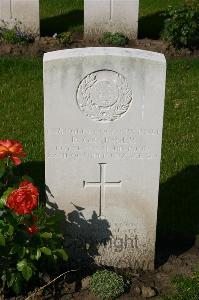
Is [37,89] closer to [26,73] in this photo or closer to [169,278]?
[26,73]

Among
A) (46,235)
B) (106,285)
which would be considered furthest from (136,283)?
(46,235)

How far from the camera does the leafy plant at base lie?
461 cm

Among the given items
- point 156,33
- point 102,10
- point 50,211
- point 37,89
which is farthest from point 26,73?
point 50,211

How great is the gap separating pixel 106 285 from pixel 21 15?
21.5 feet

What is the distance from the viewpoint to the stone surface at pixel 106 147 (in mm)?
4855

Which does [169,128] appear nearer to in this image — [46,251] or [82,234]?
[82,234]

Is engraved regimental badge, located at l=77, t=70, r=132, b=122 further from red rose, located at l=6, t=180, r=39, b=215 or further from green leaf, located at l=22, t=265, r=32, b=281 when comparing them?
green leaf, located at l=22, t=265, r=32, b=281

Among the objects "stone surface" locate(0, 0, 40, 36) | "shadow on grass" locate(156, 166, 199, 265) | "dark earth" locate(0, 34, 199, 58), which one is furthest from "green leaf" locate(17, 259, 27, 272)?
"stone surface" locate(0, 0, 40, 36)

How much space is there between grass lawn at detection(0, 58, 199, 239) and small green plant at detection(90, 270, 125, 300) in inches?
36.7

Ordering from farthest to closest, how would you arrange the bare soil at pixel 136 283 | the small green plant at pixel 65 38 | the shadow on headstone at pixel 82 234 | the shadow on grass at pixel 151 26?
the shadow on grass at pixel 151 26 < the small green plant at pixel 65 38 < the shadow on headstone at pixel 82 234 < the bare soil at pixel 136 283

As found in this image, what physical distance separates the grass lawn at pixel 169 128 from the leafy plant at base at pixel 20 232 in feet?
4.48

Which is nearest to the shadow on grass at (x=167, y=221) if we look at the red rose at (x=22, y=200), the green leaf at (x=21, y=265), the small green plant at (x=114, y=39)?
the green leaf at (x=21, y=265)

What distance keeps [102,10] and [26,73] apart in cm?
197

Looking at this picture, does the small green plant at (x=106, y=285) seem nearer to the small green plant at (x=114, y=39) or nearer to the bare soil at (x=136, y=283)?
the bare soil at (x=136, y=283)
